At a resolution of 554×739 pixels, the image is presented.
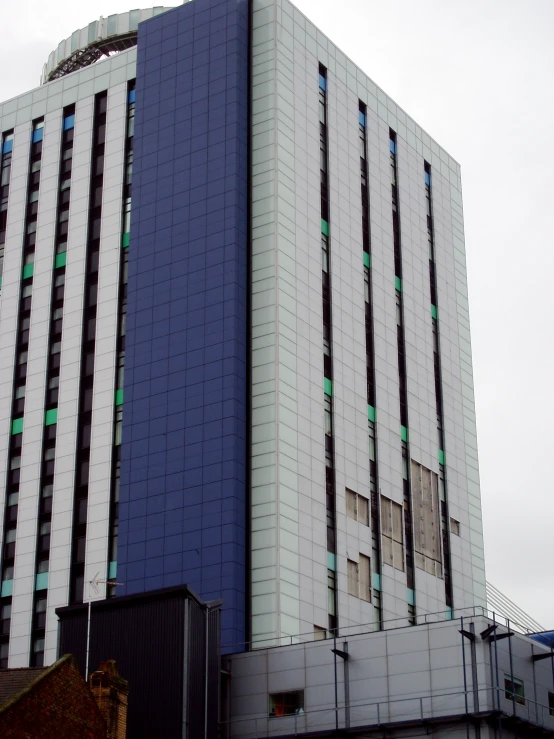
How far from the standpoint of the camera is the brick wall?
4925cm

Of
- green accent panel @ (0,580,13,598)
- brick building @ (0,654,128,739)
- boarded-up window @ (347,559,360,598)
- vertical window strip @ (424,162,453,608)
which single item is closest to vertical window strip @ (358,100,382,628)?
boarded-up window @ (347,559,360,598)

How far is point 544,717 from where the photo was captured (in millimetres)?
67688

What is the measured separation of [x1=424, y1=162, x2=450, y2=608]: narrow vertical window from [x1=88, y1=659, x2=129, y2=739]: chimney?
40091 mm

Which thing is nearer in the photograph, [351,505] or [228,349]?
[228,349]

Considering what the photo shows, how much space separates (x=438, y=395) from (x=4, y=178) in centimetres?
3674

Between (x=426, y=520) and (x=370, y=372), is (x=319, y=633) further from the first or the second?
(x=370, y=372)

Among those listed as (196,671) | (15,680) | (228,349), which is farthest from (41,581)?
(15,680)

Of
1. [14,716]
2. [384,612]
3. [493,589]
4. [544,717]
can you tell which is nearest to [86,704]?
[14,716]

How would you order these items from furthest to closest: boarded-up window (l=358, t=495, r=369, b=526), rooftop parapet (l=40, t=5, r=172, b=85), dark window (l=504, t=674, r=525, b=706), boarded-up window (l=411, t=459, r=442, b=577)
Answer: rooftop parapet (l=40, t=5, r=172, b=85)
boarded-up window (l=411, t=459, r=442, b=577)
boarded-up window (l=358, t=495, r=369, b=526)
dark window (l=504, t=674, r=525, b=706)

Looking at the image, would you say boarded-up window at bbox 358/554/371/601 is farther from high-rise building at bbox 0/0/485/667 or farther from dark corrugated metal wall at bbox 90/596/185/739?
dark corrugated metal wall at bbox 90/596/185/739

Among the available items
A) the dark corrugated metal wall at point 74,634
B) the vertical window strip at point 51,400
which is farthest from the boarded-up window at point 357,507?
the dark corrugated metal wall at point 74,634

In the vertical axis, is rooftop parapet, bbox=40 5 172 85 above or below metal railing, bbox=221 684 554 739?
above

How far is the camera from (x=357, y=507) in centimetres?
8725

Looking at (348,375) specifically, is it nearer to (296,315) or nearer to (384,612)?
(296,315)
